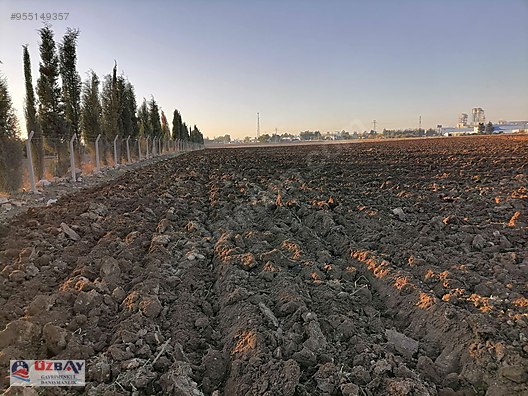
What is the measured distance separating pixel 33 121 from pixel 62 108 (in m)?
4.17

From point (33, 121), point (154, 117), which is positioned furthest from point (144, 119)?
point (33, 121)

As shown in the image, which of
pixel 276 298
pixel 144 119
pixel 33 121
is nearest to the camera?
pixel 276 298

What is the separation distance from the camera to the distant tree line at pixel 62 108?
40.9 ft

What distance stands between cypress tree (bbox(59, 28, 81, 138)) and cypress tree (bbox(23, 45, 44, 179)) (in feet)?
8.01

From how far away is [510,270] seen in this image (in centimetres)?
470

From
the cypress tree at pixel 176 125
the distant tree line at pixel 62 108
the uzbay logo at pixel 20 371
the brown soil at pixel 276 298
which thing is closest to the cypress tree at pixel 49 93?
the distant tree line at pixel 62 108

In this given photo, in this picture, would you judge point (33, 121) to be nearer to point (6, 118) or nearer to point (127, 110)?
point (6, 118)

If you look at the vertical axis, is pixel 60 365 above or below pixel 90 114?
below

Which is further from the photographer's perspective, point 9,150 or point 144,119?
point 144,119

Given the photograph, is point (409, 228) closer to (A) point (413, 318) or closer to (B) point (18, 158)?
(A) point (413, 318)

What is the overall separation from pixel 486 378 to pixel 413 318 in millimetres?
988

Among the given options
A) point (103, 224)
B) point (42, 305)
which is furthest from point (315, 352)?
point (103, 224)

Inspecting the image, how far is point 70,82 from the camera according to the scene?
19500mm

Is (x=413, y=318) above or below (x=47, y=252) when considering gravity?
below
